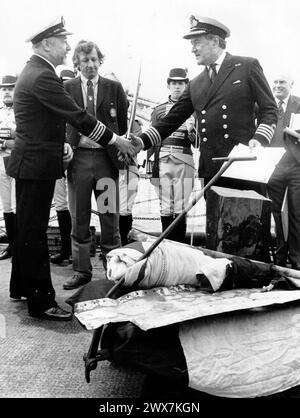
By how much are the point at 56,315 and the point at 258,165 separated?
1679mm

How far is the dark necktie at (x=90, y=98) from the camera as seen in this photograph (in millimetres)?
4355

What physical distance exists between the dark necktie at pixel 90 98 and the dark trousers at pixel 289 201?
1900mm

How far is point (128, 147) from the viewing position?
13.1 feet

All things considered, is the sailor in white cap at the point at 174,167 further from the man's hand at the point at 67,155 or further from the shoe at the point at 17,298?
the shoe at the point at 17,298

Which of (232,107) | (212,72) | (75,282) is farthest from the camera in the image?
(75,282)

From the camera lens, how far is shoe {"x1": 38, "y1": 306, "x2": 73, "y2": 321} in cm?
350

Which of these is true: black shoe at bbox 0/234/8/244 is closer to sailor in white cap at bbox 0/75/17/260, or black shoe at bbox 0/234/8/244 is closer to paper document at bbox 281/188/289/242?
sailor in white cap at bbox 0/75/17/260

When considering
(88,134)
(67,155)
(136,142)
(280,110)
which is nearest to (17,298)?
(67,155)

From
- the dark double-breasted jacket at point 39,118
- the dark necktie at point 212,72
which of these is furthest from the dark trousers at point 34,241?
the dark necktie at point 212,72

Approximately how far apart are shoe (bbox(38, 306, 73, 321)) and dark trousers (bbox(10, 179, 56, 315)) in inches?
1.2

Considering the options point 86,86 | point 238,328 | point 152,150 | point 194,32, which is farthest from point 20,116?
point 152,150

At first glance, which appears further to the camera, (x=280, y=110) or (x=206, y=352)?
(x=280, y=110)

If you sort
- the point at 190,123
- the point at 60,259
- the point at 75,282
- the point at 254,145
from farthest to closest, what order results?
the point at 190,123 → the point at 60,259 → the point at 75,282 → the point at 254,145

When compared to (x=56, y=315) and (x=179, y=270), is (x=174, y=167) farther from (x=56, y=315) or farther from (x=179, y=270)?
(x=179, y=270)
